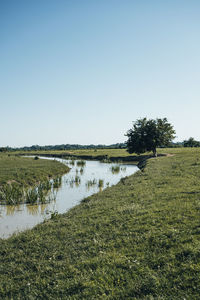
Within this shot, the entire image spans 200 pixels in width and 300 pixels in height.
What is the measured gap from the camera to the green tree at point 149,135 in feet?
176

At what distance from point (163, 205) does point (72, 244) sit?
5367mm

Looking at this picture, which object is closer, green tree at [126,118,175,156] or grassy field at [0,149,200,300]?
grassy field at [0,149,200,300]

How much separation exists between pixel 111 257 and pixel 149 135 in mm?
48997

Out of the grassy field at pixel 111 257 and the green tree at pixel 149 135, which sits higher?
the green tree at pixel 149 135

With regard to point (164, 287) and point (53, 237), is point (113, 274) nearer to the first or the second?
point (164, 287)

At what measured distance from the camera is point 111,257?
23.4 ft

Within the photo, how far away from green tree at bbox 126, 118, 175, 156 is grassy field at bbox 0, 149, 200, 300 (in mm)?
43318

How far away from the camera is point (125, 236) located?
845 cm

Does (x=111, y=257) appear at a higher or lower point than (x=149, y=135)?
lower

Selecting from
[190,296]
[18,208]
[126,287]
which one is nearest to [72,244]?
[126,287]

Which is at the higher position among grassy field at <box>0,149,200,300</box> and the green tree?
the green tree

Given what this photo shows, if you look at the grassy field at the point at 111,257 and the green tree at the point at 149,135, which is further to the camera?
the green tree at the point at 149,135

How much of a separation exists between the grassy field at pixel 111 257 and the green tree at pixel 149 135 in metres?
43.3

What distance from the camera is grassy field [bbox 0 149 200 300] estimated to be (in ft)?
18.5
